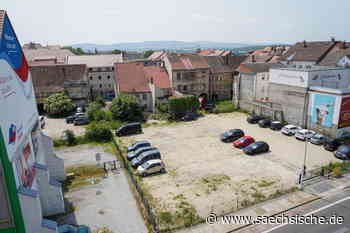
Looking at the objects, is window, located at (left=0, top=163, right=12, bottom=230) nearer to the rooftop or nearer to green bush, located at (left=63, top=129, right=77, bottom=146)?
green bush, located at (left=63, top=129, right=77, bottom=146)

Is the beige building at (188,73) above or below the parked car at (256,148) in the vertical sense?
above

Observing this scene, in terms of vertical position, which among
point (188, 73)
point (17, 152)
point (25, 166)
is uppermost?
point (188, 73)

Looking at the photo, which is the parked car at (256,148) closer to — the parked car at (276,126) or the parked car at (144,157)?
the parked car at (276,126)

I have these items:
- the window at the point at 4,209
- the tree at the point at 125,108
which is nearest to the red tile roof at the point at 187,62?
the tree at the point at 125,108

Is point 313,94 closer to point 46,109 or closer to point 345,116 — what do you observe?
point 345,116

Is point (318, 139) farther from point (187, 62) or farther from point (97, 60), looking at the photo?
point (97, 60)

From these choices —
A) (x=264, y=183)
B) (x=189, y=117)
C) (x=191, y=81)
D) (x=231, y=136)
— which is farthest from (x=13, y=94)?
(x=191, y=81)

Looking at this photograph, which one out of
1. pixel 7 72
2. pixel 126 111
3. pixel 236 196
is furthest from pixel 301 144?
pixel 7 72
